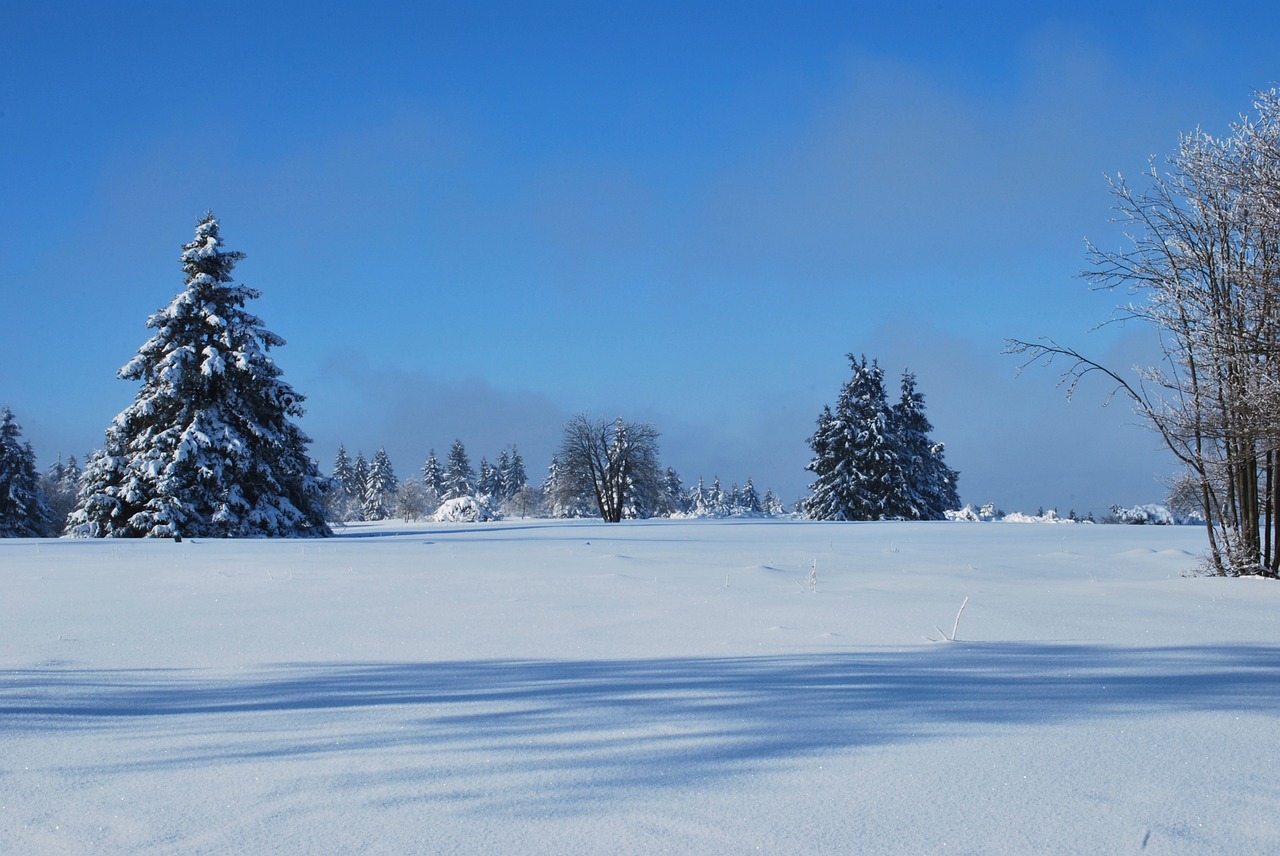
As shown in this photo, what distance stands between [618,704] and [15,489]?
49.7m

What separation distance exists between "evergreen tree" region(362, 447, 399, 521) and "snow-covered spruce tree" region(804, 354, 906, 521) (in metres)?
48.6

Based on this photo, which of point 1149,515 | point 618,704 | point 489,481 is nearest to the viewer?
point 618,704

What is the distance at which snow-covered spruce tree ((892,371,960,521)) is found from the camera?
139 feet

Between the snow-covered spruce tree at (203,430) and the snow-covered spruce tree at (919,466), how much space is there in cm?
3066

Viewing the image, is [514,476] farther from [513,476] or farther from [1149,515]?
[1149,515]

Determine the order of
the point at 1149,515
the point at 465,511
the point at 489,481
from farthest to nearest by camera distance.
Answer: the point at 489,481
the point at 465,511
the point at 1149,515

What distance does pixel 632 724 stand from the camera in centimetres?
296

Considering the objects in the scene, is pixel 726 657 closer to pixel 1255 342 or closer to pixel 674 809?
pixel 674 809

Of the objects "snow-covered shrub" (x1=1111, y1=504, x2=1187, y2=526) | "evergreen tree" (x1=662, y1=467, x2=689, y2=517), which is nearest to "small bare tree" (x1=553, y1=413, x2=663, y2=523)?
"evergreen tree" (x1=662, y1=467, x2=689, y2=517)

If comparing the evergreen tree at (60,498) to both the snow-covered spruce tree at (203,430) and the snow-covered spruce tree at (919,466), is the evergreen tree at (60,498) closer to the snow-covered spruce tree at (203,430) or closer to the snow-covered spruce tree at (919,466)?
the snow-covered spruce tree at (203,430)

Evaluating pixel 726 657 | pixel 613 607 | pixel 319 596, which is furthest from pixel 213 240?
pixel 726 657

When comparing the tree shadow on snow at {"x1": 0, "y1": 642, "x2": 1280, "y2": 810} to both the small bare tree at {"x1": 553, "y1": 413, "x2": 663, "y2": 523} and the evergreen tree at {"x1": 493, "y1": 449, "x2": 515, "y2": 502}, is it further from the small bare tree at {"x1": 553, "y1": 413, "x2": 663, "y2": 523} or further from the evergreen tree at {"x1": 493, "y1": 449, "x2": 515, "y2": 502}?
the evergreen tree at {"x1": 493, "y1": 449, "x2": 515, "y2": 502}

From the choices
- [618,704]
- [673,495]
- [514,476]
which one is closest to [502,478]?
[514,476]

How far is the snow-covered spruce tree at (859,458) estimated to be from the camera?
42031mm
